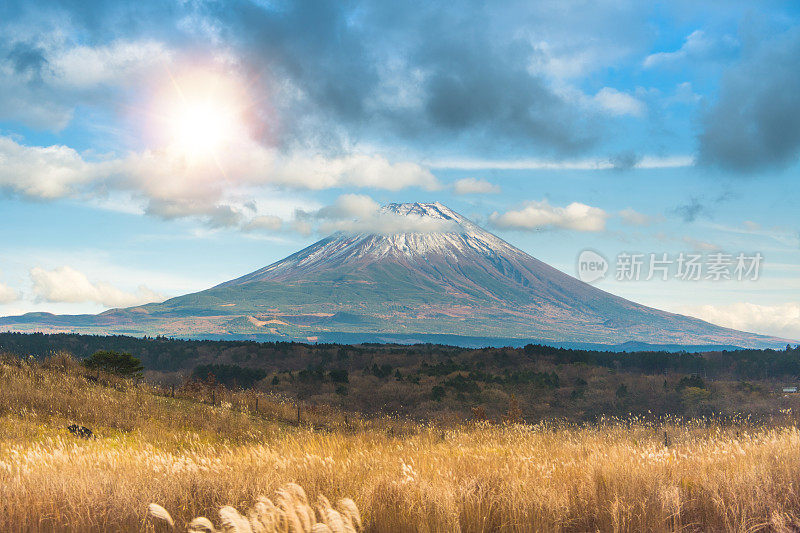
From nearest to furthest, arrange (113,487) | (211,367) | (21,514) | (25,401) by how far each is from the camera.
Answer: (21,514), (113,487), (25,401), (211,367)

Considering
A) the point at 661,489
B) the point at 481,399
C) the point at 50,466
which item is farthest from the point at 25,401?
the point at 481,399

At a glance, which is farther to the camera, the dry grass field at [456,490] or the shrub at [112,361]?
the shrub at [112,361]

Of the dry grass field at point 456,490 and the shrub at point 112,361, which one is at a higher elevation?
the dry grass field at point 456,490

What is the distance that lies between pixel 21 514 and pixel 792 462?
8.92m

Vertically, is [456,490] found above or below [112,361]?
above

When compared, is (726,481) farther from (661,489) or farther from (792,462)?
(792,462)

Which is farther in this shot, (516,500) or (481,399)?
(481,399)

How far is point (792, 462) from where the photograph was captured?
6.71 meters

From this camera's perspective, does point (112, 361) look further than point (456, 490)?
Yes

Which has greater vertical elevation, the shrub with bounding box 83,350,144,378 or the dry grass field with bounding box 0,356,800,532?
the dry grass field with bounding box 0,356,800,532

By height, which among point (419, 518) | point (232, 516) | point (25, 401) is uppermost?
point (232, 516)

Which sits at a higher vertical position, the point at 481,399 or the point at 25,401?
the point at 25,401

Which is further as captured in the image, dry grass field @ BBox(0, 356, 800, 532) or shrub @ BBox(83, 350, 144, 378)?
shrub @ BBox(83, 350, 144, 378)

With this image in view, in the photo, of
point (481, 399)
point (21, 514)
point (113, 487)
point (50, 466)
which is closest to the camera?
point (21, 514)
